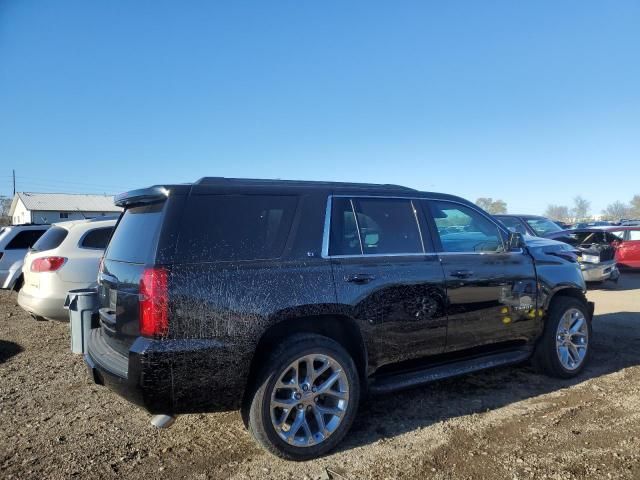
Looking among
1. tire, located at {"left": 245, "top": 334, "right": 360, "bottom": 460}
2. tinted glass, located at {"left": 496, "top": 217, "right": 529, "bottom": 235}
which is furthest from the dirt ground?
tinted glass, located at {"left": 496, "top": 217, "right": 529, "bottom": 235}

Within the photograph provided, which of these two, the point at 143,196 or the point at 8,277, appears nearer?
the point at 143,196

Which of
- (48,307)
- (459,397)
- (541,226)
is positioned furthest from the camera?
(541,226)

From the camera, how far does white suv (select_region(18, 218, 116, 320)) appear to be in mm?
6078

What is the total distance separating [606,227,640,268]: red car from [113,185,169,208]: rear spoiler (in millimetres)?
14331

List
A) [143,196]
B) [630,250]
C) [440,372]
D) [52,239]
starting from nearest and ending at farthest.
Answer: [143,196]
[440,372]
[52,239]
[630,250]

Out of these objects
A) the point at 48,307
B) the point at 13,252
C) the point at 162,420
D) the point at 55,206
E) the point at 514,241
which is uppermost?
the point at 55,206

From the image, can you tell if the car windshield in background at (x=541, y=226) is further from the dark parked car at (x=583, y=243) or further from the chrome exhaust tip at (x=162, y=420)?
the chrome exhaust tip at (x=162, y=420)

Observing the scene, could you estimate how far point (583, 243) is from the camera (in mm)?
12242

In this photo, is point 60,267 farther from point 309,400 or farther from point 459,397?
point 459,397

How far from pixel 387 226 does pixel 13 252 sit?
833 cm

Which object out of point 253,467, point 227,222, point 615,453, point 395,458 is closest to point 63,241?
point 227,222

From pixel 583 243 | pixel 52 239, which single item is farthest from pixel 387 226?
pixel 583 243

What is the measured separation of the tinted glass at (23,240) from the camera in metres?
9.27

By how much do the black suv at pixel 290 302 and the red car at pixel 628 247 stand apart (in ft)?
39.8
